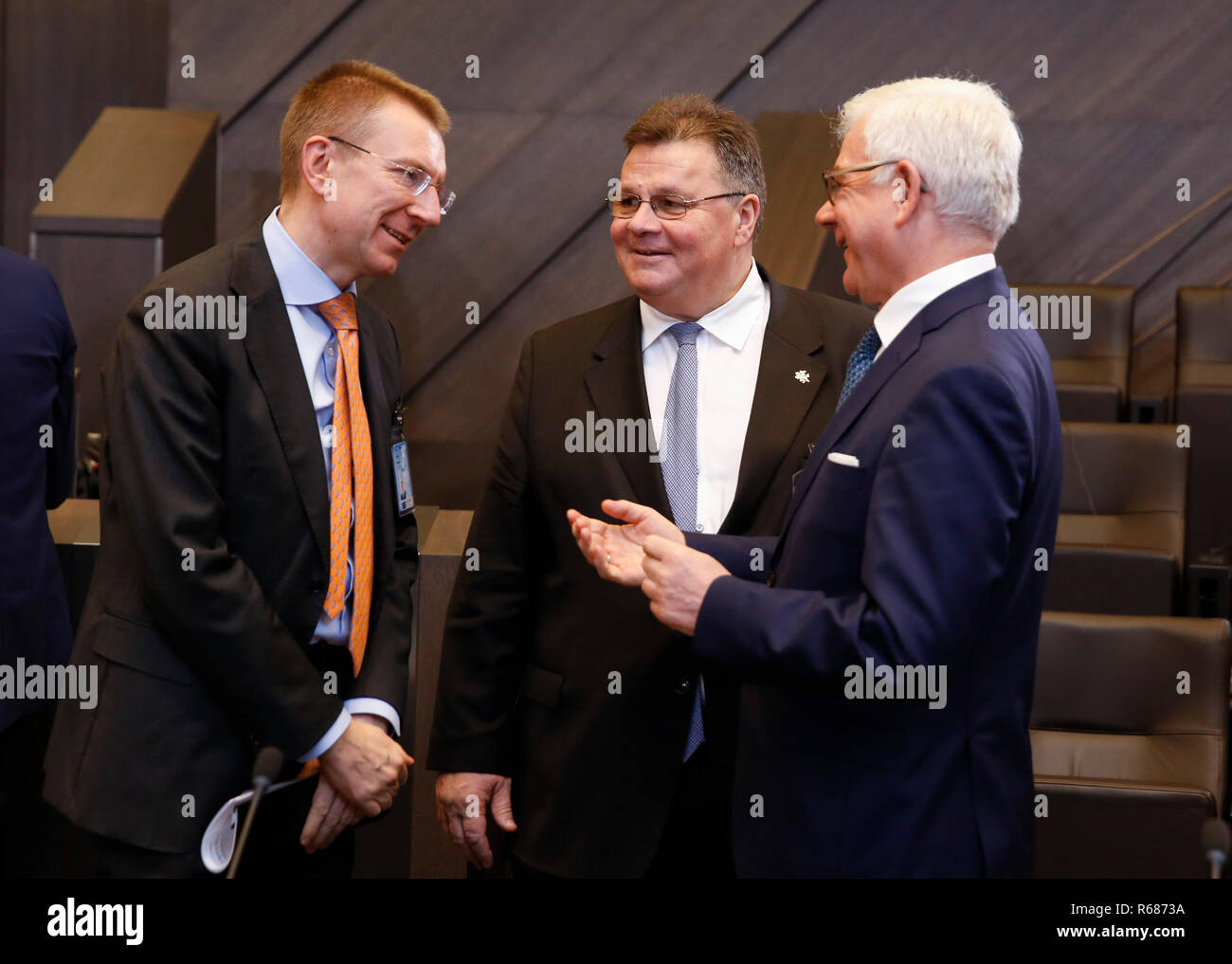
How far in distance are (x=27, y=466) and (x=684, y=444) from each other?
108 cm

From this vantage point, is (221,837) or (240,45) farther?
(240,45)

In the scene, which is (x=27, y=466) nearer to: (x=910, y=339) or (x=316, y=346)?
(x=316, y=346)

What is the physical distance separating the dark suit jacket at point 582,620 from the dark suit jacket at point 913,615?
11.1 inches

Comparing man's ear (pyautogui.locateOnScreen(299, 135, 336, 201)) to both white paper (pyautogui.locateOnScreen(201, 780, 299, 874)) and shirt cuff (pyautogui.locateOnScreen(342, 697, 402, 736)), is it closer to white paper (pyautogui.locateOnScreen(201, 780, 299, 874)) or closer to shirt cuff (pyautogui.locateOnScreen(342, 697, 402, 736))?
shirt cuff (pyautogui.locateOnScreen(342, 697, 402, 736))

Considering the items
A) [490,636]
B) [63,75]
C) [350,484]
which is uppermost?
[63,75]

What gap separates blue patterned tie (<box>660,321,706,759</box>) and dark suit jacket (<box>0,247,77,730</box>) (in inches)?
40.9

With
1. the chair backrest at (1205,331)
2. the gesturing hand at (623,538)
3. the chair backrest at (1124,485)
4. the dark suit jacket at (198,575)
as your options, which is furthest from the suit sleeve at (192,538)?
the chair backrest at (1205,331)

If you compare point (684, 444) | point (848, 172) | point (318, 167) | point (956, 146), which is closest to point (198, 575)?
point (318, 167)

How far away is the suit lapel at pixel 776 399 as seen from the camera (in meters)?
1.82

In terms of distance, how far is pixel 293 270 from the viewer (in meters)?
1.72

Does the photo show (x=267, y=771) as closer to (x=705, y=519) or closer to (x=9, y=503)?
(x=705, y=519)

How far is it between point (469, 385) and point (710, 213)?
3127 mm

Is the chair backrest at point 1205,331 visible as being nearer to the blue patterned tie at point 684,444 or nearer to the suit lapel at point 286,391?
the blue patterned tie at point 684,444

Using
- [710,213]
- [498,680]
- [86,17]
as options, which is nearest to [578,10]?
[86,17]
